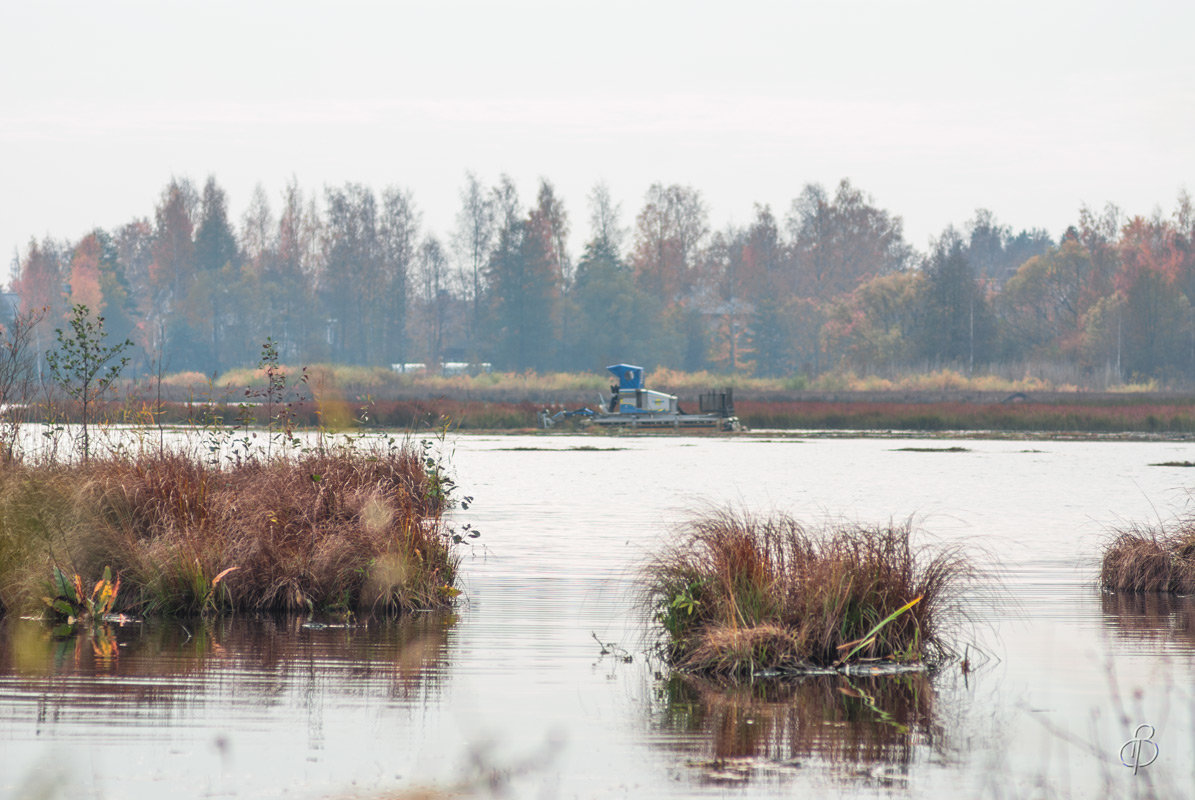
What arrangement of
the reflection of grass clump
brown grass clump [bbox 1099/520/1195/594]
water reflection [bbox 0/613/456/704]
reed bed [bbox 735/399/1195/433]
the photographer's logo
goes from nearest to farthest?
the photographer's logo, the reflection of grass clump, water reflection [bbox 0/613/456/704], brown grass clump [bbox 1099/520/1195/594], reed bed [bbox 735/399/1195/433]

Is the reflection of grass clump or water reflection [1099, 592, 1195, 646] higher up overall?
water reflection [1099, 592, 1195, 646]

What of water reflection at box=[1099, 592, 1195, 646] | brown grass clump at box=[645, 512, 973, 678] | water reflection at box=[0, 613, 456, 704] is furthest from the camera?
water reflection at box=[1099, 592, 1195, 646]

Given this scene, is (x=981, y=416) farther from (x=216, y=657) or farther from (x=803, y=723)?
(x=803, y=723)

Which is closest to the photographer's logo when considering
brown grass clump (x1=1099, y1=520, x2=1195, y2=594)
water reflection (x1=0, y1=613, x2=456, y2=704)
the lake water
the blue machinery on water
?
the lake water

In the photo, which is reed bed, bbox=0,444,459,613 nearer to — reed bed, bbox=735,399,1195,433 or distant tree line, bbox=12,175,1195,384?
reed bed, bbox=735,399,1195,433

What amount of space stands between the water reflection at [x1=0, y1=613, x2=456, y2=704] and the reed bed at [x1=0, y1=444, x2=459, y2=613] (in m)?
0.35

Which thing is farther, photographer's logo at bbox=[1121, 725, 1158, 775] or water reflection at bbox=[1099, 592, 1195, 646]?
water reflection at bbox=[1099, 592, 1195, 646]

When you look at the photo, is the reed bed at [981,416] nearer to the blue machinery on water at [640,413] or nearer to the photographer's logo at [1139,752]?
the blue machinery on water at [640,413]

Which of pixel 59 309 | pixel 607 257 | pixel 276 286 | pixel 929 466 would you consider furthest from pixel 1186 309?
pixel 59 309

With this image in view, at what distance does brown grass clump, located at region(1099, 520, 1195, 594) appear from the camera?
15.3 meters

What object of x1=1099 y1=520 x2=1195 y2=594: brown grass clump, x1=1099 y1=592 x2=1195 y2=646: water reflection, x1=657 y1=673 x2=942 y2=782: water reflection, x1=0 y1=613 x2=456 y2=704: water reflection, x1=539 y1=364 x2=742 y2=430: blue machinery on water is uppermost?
x1=539 y1=364 x2=742 y2=430: blue machinery on water

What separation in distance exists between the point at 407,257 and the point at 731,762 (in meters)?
113

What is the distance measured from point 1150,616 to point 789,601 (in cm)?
489

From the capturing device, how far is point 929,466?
136 ft
